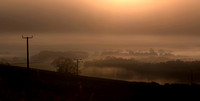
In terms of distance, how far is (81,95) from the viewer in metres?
12.2

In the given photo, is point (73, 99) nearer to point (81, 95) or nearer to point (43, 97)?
point (81, 95)

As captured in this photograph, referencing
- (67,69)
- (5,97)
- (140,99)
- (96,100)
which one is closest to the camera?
(5,97)

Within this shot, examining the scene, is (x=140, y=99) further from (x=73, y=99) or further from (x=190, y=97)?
(x=73, y=99)

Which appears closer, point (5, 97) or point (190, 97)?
point (5, 97)

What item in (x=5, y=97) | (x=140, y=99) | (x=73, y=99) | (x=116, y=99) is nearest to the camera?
(x=73, y=99)

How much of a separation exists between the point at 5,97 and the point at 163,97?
17.9 m

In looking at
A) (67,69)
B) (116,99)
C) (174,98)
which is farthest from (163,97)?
(67,69)

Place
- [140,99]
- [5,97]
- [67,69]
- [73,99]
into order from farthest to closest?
[67,69]
[140,99]
[5,97]
[73,99]

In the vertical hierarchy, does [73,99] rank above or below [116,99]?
above

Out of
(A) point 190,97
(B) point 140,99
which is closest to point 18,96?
(B) point 140,99

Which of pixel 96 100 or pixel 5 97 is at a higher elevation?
pixel 5 97

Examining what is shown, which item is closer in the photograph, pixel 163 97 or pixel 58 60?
pixel 163 97

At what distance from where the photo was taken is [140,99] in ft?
84.5

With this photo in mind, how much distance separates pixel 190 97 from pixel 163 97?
150 inches
